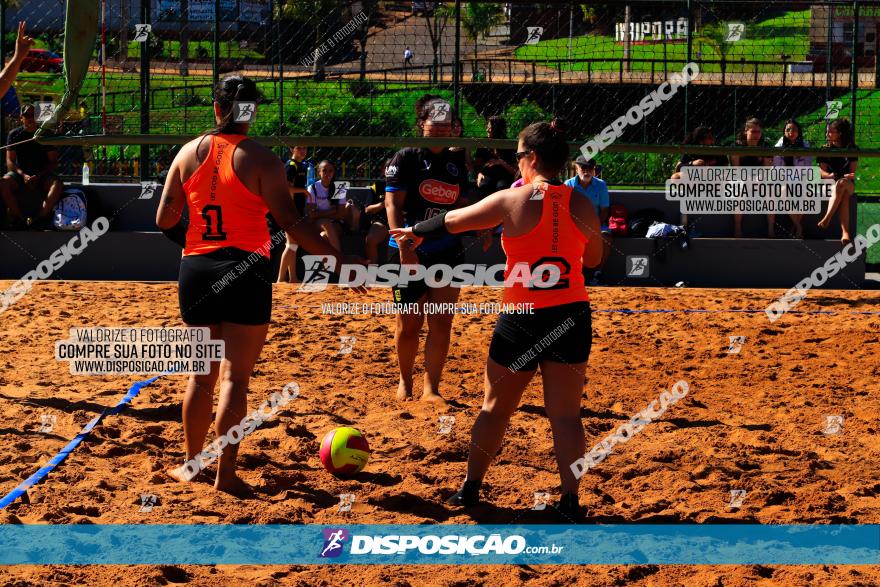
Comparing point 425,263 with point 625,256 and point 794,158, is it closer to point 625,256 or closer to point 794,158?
point 625,256

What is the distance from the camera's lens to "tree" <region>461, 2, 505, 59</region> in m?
16.6

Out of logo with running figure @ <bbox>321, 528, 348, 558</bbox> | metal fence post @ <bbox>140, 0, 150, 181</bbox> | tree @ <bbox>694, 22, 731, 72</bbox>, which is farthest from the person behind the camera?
tree @ <bbox>694, 22, 731, 72</bbox>

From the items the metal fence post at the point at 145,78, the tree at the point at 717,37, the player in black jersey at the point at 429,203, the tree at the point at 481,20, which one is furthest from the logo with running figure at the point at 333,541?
the tree at the point at 717,37

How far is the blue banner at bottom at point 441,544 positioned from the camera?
14.7 ft

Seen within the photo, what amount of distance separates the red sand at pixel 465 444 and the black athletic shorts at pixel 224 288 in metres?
0.94

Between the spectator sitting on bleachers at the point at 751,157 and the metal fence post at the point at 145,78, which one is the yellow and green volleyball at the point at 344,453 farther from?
the metal fence post at the point at 145,78

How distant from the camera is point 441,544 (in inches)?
183

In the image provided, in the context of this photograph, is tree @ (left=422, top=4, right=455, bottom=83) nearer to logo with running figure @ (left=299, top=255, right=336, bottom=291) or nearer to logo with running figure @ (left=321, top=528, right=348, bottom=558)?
logo with running figure @ (left=299, top=255, right=336, bottom=291)

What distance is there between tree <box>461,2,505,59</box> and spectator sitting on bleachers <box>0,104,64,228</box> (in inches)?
265

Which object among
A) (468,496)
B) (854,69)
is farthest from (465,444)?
(854,69)

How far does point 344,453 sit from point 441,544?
3.69ft

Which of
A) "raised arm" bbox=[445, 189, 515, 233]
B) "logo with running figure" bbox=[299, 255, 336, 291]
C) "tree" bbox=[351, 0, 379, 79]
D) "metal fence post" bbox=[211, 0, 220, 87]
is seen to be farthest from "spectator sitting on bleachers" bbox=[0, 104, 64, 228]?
"raised arm" bbox=[445, 189, 515, 233]

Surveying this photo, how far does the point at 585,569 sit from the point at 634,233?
988 cm

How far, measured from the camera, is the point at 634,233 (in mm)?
13875
